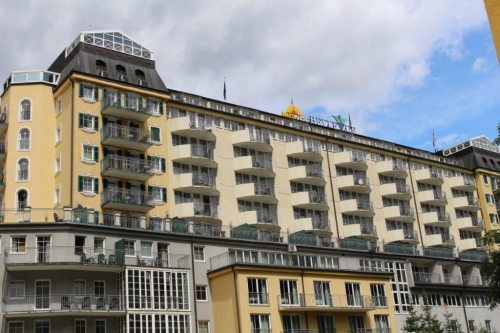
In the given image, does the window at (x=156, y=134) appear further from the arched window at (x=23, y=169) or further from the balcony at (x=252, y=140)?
the arched window at (x=23, y=169)

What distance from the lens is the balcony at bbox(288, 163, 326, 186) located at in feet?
231

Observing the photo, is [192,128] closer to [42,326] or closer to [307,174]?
[307,174]

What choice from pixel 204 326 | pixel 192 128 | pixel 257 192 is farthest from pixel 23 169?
pixel 257 192

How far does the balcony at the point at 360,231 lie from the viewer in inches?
2854

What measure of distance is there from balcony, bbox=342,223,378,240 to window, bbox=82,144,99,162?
1209 inches

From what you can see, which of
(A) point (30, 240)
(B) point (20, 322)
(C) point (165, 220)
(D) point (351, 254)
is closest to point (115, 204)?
(C) point (165, 220)

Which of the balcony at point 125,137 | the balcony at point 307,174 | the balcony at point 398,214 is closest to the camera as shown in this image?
the balcony at point 125,137

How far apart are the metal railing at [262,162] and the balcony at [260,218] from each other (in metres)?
4.82

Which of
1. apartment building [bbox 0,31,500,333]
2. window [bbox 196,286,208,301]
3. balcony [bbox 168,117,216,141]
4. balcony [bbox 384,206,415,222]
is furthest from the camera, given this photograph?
balcony [bbox 384,206,415,222]

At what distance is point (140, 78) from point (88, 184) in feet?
42.0

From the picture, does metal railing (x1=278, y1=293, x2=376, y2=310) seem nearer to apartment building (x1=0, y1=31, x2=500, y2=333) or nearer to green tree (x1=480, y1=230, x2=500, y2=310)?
apartment building (x1=0, y1=31, x2=500, y2=333)

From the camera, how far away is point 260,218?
212 feet

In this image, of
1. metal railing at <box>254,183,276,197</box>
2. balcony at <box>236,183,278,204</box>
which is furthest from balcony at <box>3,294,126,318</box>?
metal railing at <box>254,183,276,197</box>

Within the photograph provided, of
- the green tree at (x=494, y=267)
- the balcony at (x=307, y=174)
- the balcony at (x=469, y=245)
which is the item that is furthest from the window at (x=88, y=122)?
the balcony at (x=469, y=245)
